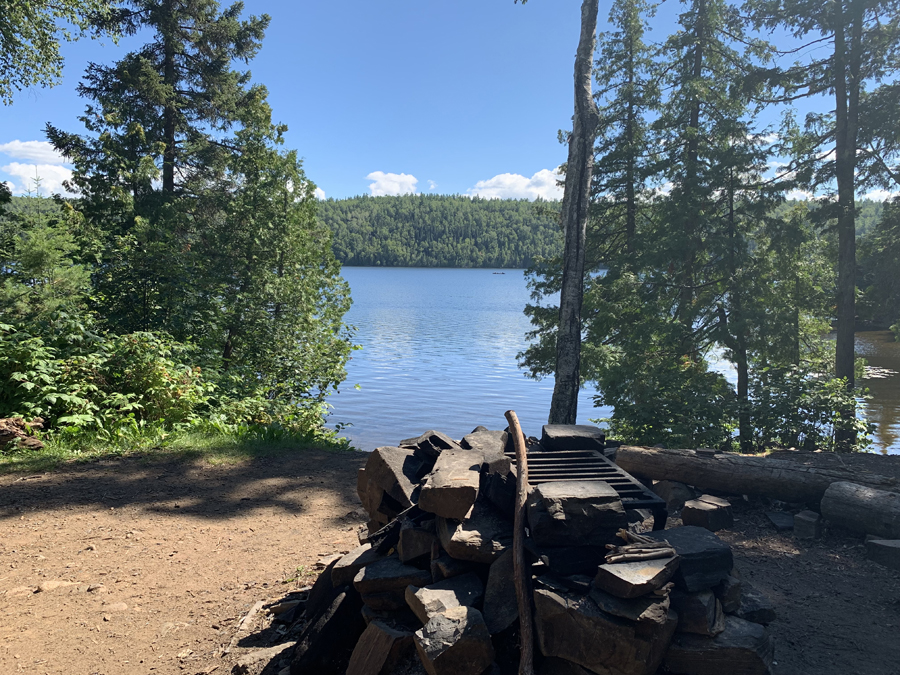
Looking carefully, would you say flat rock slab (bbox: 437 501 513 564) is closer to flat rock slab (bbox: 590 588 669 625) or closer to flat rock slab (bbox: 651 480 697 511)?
flat rock slab (bbox: 590 588 669 625)

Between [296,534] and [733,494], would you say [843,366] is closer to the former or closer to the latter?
[733,494]

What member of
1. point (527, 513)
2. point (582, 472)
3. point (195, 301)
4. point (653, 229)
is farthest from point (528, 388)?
point (527, 513)

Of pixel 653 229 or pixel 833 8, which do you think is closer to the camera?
pixel 833 8

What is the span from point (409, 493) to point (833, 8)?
15177 millimetres

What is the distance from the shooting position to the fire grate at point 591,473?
4195 millimetres

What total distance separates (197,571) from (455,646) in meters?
3.15

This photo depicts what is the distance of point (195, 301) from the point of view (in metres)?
11.3

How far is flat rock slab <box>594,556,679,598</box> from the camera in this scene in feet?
9.37

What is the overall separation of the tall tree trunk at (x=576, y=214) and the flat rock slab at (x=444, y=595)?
5666 millimetres

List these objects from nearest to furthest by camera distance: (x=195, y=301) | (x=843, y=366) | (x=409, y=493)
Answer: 1. (x=409, y=493)
2. (x=195, y=301)
3. (x=843, y=366)

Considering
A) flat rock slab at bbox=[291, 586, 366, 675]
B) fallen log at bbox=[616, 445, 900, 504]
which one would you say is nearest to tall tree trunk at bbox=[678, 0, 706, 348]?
fallen log at bbox=[616, 445, 900, 504]

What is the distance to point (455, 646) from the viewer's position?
2855 mm

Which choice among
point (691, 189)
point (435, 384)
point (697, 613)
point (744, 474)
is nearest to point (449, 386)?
point (435, 384)

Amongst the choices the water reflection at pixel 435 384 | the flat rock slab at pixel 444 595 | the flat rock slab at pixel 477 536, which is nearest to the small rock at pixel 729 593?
the flat rock slab at pixel 477 536
